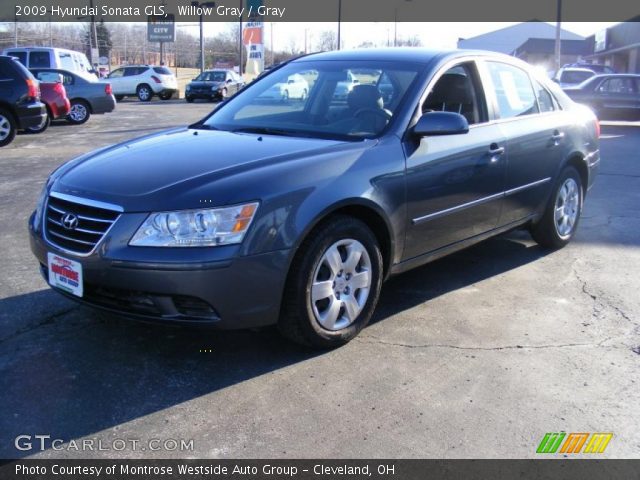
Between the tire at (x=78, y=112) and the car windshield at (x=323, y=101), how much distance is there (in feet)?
44.4

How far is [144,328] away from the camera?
150 inches

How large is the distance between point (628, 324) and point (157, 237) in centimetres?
292

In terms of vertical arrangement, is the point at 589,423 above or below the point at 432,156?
below

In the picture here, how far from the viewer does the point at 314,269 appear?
3.36 m

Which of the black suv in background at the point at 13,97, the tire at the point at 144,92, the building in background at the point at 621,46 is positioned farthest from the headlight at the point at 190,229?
the building in background at the point at 621,46

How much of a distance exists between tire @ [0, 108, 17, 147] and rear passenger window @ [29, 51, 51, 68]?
6.00m

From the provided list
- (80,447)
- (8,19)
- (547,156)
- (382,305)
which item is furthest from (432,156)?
(8,19)

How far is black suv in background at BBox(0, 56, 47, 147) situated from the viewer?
11922mm

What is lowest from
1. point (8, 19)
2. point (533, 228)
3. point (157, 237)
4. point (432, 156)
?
point (533, 228)

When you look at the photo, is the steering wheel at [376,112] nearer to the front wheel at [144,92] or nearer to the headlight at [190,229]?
the headlight at [190,229]

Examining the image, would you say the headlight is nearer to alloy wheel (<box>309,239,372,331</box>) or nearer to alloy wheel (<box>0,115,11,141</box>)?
alloy wheel (<box>309,239,372,331</box>)

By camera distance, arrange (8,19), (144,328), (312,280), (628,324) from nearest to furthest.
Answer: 1. (312,280)
2. (144,328)
3. (628,324)
4. (8,19)

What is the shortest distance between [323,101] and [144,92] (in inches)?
1055

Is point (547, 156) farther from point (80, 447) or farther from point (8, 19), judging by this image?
point (8, 19)
